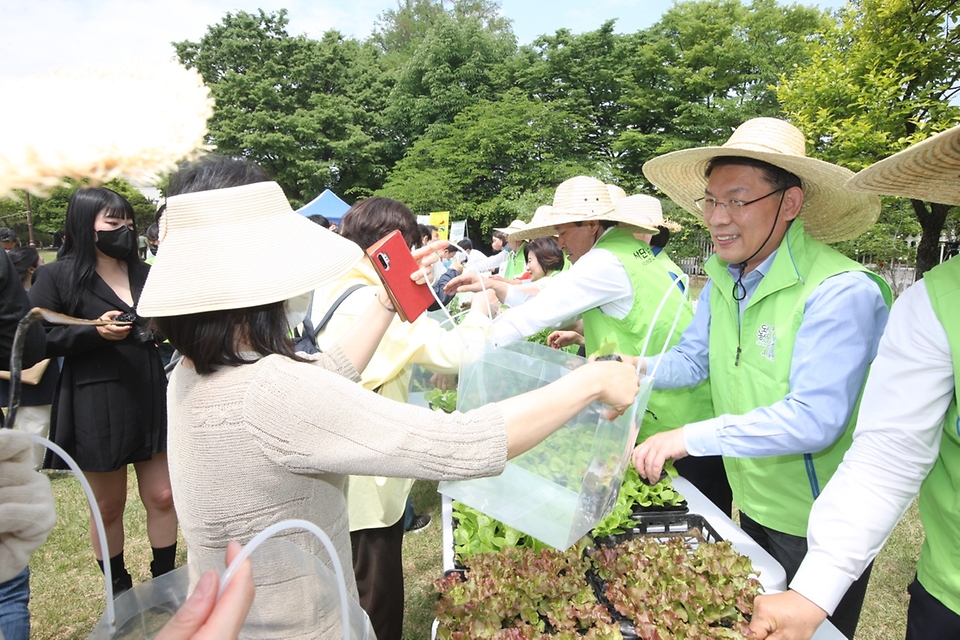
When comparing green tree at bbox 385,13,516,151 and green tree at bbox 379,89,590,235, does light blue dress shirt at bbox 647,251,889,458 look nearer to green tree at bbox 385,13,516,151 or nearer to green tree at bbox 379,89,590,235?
green tree at bbox 379,89,590,235

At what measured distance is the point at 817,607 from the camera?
1.11 meters

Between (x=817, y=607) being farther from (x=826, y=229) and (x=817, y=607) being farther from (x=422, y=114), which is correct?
(x=422, y=114)

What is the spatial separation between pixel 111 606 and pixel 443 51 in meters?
29.4

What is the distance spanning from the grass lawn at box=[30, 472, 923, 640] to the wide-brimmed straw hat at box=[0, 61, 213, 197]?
287 cm

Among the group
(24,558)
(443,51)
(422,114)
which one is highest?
(443,51)

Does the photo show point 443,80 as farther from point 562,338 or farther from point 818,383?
point 818,383

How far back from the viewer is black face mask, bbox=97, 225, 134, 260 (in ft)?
8.43

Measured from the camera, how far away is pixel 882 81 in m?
7.20

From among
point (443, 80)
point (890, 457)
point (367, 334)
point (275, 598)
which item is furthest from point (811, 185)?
point (443, 80)

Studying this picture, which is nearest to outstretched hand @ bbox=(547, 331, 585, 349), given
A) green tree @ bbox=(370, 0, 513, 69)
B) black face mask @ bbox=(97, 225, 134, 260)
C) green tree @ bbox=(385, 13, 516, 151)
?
black face mask @ bbox=(97, 225, 134, 260)

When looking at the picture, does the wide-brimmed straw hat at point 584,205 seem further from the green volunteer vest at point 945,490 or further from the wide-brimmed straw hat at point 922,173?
the green volunteer vest at point 945,490

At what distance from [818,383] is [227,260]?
5.09ft

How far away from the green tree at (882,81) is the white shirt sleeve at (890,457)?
709cm

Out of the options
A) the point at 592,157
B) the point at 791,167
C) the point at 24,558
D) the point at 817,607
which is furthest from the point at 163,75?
the point at 592,157
